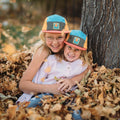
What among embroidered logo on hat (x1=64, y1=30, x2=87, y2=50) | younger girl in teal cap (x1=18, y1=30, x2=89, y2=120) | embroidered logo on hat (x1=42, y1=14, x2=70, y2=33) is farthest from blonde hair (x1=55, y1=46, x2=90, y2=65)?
embroidered logo on hat (x1=42, y1=14, x2=70, y2=33)

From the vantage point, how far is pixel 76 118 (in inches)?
81.0

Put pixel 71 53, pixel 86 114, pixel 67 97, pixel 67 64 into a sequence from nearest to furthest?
pixel 86 114 < pixel 67 97 < pixel 71 53 < pixel 67 64

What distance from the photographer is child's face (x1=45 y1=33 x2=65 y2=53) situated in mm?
2537

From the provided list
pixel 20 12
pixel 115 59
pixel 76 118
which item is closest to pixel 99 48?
pixel 115 59

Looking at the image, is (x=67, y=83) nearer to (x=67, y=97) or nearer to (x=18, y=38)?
(x=67, y=97)

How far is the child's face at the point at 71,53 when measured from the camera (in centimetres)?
257

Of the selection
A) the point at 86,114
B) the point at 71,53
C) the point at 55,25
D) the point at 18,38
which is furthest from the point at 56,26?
the point at 18,38

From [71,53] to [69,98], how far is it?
2.20ft

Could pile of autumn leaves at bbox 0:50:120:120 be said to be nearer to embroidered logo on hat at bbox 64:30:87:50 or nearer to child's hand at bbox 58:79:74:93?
child's hand at bbox 58:79:74:93

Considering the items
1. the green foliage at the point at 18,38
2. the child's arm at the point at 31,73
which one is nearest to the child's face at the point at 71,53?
the child's arm at the point at 31,73

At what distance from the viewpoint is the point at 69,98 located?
232 centimetres

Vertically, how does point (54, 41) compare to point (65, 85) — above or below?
above

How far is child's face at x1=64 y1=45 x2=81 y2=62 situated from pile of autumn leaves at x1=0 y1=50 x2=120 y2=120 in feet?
1.17

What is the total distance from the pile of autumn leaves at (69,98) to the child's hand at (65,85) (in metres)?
0.08
